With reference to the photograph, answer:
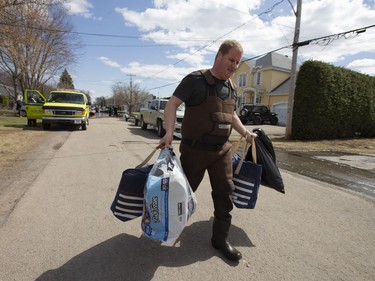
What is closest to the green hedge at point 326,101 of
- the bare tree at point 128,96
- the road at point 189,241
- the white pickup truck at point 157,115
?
the white pickup truck at point 157,115

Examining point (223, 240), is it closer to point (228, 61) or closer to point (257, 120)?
point (228, 61)

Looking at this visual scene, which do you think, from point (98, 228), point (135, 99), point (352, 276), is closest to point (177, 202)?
point (98, 228)

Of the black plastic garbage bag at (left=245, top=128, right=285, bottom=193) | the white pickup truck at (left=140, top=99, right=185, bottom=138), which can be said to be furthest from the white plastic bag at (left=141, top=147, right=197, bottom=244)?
the white pickup truck at (left=140, top=99, right=185, bottom=138)

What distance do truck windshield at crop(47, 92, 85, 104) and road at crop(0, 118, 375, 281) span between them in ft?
36.8

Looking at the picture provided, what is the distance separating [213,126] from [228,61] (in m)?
0.62

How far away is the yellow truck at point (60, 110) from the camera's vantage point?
13.9m

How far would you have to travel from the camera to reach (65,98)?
15.2 meters

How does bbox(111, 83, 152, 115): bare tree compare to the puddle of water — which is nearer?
the puddle of water

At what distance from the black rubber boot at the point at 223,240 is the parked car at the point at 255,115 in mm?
23927

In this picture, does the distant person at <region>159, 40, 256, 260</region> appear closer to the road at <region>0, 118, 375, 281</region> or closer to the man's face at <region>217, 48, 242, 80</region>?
the man's face at <region>217, 48, 242, 80</region>

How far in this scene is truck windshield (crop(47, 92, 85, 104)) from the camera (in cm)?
1497

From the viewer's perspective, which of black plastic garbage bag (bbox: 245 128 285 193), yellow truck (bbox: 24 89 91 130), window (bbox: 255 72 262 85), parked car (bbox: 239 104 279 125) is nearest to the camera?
black plastic garbage bag (bbox: 245 128 285 193)

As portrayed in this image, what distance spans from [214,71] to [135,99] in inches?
2702

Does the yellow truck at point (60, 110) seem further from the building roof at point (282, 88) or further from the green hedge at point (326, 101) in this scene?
the building roof at point (282, 88)
